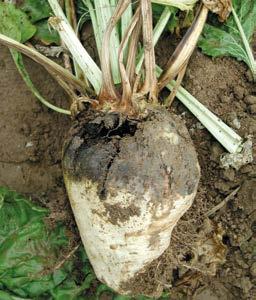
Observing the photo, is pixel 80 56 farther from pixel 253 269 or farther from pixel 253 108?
pixel 253 269

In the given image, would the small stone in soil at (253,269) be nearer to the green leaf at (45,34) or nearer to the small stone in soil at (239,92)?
the small stone in soil at (239,92)

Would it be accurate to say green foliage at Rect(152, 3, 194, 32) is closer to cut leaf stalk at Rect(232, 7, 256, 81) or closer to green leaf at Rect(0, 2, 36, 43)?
cut leaf stalk at Rect(232, 7, 256, 81)

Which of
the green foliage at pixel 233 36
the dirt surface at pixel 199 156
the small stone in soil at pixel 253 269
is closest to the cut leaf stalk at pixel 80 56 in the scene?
the dirt surface at pixel 199 156

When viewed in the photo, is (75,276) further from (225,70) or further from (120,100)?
(225,70)

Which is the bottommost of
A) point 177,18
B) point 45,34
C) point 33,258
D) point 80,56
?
point 33,258

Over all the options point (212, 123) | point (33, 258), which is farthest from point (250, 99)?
point (33, 258)

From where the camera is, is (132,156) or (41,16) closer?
(132,156)

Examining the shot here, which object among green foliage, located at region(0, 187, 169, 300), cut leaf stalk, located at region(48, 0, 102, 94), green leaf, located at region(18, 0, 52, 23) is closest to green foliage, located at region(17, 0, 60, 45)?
green leaf, located at region(18, 0, 52, 23)

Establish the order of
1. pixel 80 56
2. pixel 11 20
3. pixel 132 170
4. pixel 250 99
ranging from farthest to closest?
1. pixel 250 99
2. pixel 11 20
3. pixel 80 56
4. pixel 132 170
